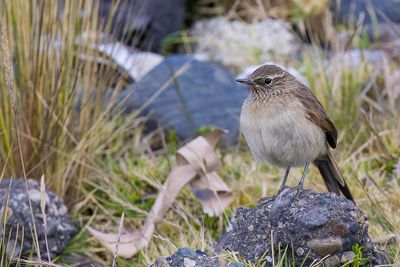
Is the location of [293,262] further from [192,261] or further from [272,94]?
[272,94]

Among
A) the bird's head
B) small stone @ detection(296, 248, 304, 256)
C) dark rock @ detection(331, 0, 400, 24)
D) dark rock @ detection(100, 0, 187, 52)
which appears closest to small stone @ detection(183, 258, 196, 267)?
small stone @ detection(296, 248, 304, 256)

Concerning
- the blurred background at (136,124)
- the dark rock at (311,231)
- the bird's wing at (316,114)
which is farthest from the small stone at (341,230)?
the bird's wing at (316,114)

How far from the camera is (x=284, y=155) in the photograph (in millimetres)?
4133

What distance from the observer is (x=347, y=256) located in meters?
3.54

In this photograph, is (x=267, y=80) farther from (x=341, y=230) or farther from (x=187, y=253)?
(x=187, y=253)

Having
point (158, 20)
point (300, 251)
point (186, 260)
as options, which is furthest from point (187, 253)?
point (158, 20)

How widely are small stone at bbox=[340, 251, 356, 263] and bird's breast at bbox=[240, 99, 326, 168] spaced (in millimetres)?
733

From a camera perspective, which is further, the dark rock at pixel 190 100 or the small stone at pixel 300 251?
the dark rock at pixel 190 100

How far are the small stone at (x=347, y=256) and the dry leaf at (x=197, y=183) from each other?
1.51 meters

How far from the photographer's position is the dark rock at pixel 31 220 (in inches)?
180

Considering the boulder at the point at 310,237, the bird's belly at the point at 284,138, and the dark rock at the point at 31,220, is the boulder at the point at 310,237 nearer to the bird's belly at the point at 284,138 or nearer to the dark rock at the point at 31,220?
the bird's belly at the point at 284,138

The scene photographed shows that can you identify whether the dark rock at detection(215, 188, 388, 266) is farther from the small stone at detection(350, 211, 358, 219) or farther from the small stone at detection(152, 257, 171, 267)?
the small stone at detection(152, 257, 171, 267)

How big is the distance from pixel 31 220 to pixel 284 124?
1587mm

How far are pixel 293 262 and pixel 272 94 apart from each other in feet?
3.63
